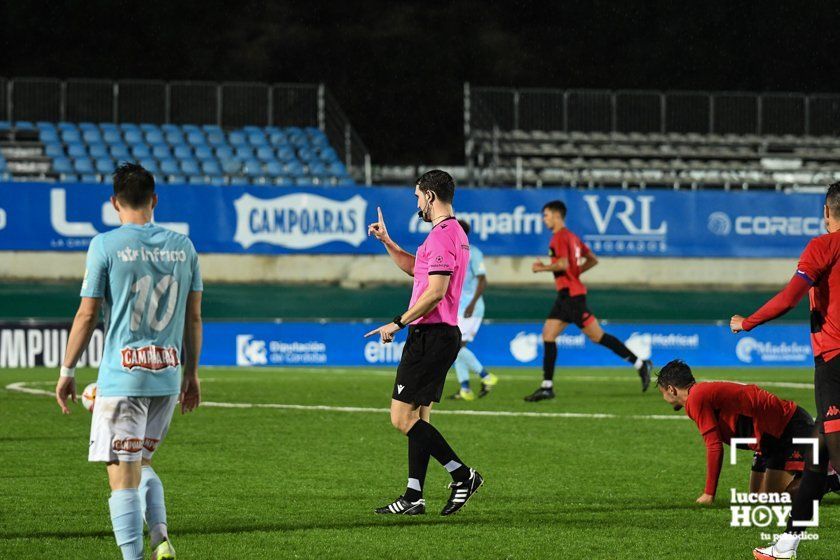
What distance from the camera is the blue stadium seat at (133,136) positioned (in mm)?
31672

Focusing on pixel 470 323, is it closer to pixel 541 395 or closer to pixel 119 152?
pixel 541 395

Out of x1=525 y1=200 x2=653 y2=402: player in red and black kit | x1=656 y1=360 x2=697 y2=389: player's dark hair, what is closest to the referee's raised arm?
x1=656 y1=360 x2=697 y2=389: player's dark hair

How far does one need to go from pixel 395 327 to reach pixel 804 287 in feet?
8.20

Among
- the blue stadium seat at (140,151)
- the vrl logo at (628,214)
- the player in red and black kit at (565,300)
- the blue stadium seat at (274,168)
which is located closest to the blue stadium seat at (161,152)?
the blue stadium seat at (140,151)

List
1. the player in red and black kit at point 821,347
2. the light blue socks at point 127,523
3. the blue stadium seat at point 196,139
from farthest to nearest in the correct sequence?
the blue stadium seat at point 196,139
the player in red and black kit at point 821,347
the light blue socks at point 127,523

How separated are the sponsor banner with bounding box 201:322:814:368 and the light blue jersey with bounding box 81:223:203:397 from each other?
64.0 ft

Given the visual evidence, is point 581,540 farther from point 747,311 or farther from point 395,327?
point 747,311

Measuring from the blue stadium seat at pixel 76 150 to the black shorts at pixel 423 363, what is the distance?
2393 centimetres

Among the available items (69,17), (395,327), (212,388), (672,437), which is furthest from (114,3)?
(395,327)

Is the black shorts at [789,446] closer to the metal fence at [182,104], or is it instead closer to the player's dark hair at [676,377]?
the player's dark hair at [676,377]

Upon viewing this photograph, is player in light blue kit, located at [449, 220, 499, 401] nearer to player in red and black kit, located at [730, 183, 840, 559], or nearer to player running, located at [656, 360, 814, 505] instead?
player running, located at [656, 360, 814, 505]

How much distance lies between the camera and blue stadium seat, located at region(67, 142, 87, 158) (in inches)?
1204

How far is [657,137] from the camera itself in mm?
34312

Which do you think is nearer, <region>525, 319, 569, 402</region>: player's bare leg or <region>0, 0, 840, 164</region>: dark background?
<region>525, 319, 569, 402</region>: player's bare leg
